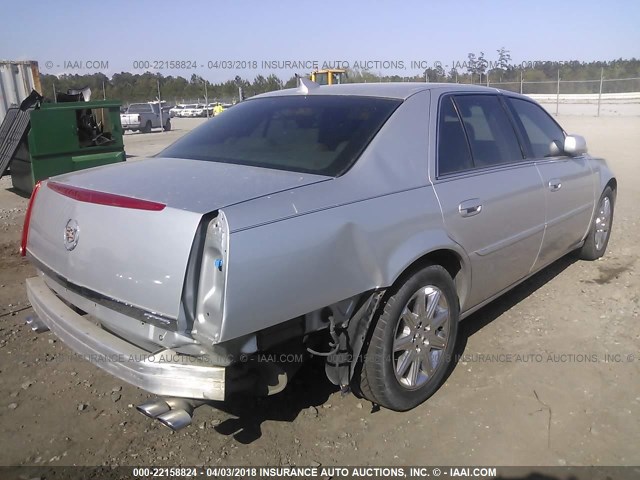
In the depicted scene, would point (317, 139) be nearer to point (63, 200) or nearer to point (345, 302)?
point (345, 302)

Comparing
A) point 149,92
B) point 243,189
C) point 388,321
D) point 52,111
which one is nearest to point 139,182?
point 243,189

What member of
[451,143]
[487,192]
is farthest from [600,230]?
[451,143]

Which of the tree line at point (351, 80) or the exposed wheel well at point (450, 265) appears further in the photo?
the tree line at point (351, 80)

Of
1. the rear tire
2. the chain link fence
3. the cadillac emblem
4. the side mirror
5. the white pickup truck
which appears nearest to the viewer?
the cadillac emblem

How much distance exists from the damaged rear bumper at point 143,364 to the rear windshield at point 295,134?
1.08 metres

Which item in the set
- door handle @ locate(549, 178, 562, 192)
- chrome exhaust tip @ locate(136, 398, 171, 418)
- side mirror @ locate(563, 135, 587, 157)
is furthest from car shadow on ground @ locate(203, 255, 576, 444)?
side mirror @ locate(563, 135, 587, 157)

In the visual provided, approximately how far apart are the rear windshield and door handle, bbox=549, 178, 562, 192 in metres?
1.60

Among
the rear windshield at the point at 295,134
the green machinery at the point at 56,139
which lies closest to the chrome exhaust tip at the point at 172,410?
the rear windshield at the point at 295,134

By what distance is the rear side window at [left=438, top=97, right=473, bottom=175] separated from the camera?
10.6 feet

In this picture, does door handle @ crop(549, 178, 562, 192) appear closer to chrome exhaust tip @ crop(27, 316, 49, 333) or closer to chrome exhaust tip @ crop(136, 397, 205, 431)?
chrome exhaust tip @ crop(136, 397, 205, 431)

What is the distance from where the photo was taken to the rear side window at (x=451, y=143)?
10.6 feet

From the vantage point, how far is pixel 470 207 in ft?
10.6

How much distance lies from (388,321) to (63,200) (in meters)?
1.70

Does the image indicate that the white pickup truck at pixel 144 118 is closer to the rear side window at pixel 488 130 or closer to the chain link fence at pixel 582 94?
the chain link fence at pixel 582 94
